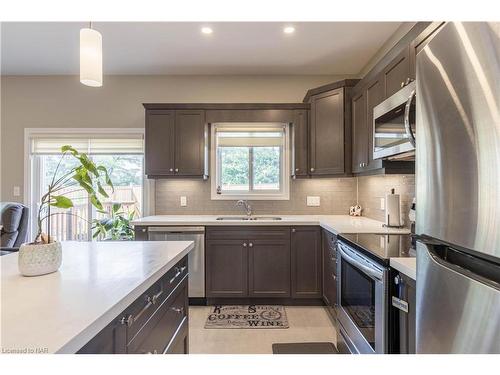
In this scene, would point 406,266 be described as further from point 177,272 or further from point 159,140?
point 159,140

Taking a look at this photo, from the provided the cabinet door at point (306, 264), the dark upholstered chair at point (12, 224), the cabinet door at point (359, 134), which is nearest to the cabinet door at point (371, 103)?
the cabinet door at point (359, 134)

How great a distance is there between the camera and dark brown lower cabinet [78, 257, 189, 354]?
88cm

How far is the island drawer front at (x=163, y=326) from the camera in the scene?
3.57 ft

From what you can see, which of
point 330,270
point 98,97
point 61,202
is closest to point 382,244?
point 330,270

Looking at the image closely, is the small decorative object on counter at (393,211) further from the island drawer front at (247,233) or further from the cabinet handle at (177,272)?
the cabinet handle at (177,272)

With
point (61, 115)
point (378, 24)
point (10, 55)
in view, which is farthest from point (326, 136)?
point (10, 55)

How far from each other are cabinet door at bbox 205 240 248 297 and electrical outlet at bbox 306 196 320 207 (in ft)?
3.74

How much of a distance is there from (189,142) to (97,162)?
150 centimetres

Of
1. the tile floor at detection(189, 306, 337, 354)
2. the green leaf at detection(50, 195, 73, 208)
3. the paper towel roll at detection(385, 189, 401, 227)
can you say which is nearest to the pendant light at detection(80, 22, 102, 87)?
the green leaf at detection(50, 195, 73, 208)

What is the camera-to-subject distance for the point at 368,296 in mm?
1614

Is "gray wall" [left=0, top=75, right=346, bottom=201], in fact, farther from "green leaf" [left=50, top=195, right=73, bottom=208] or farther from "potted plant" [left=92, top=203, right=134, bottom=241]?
"green leaf" [left=50, top=195, right=73, bottom=208]

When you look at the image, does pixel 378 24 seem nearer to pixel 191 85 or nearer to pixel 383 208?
pixel 383 208

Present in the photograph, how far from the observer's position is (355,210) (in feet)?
11.7
